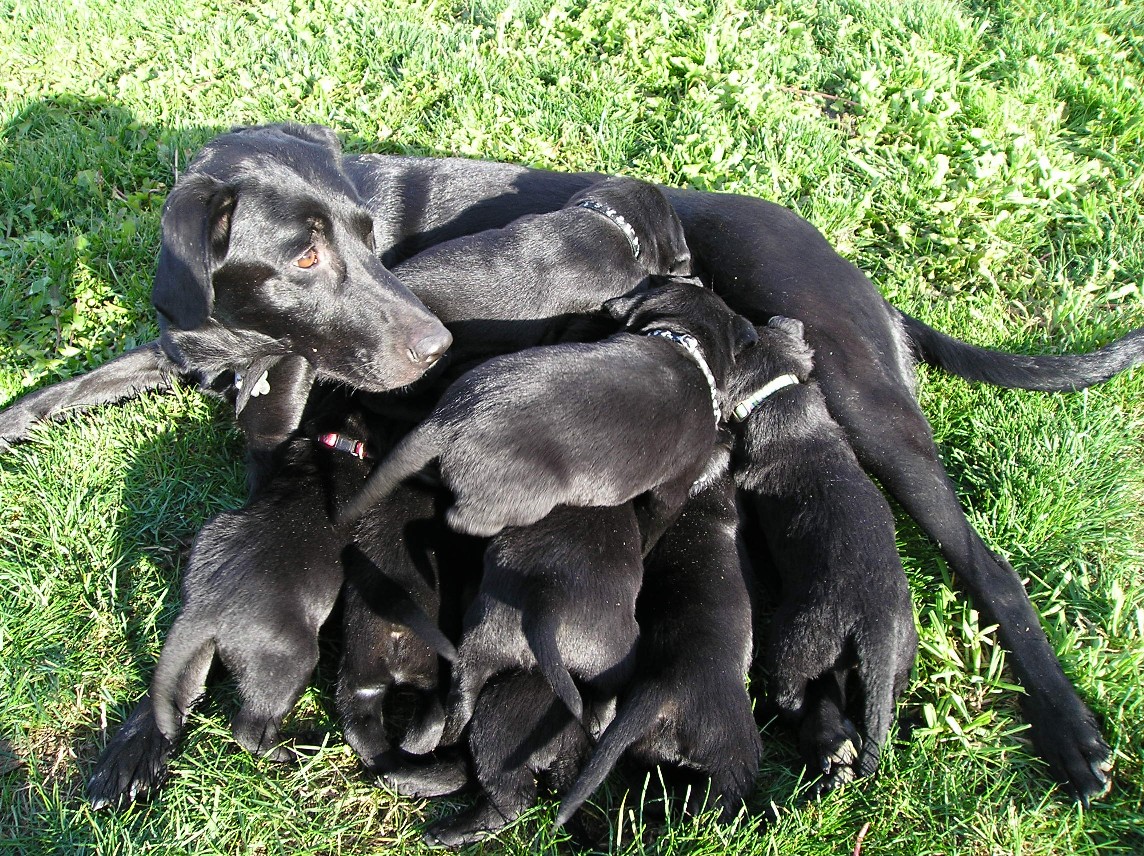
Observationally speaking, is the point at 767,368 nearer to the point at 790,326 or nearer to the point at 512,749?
the point at 790,326

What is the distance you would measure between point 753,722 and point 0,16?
688 centimetres

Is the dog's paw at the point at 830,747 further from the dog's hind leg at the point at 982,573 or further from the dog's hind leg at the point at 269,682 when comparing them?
the dog's hind leg at the point at 269,682

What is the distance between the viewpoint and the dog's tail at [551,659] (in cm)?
249

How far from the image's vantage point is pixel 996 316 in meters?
4.43

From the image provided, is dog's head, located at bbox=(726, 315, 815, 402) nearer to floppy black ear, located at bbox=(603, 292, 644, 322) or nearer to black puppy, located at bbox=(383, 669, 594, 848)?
floppy black ear, located at bbox=(603, 292, 644, 322)

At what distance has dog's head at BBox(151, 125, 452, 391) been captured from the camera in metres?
3.25

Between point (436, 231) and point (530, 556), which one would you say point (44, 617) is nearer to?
point (530, 556)

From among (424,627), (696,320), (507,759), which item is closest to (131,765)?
(424,627)

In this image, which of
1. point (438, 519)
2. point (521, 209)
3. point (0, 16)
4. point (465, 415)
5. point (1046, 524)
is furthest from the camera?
point (0, 16)

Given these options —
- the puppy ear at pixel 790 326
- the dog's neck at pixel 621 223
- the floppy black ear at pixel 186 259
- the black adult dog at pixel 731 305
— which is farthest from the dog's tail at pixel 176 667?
the puppy ear at pixel 790 326

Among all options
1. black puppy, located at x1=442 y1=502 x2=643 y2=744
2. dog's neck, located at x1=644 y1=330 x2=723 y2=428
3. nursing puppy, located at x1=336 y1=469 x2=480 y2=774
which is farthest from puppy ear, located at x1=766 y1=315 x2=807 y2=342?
nursing puppy, located at x1=336 y1=469 x2=480 y2=774

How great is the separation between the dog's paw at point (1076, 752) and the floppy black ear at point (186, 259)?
3158 millimetres

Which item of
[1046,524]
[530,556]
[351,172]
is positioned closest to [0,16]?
[351,172]

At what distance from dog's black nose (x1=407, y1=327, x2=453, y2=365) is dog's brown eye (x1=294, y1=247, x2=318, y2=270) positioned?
49 centimetres
